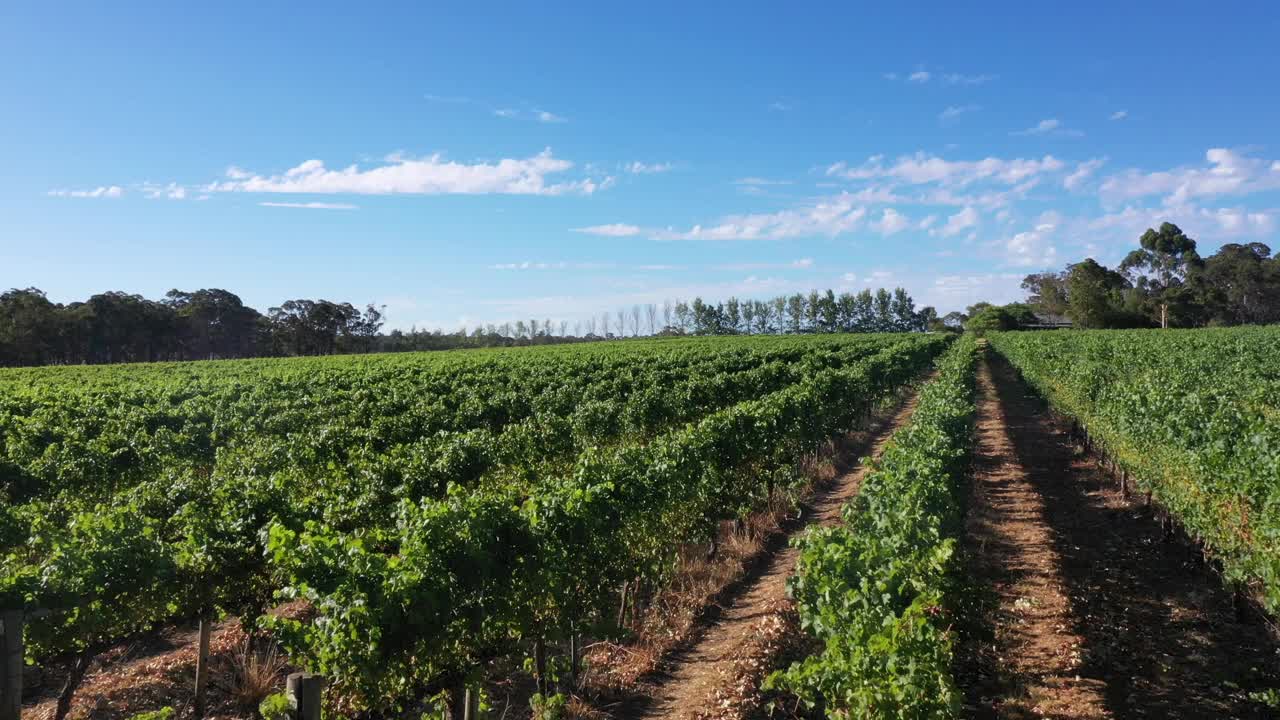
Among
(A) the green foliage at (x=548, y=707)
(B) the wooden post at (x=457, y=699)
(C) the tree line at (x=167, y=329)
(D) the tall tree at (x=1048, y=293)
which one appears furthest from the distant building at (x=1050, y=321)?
(B) the wooden post at (x=457, y=699)

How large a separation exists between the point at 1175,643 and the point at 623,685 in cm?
616

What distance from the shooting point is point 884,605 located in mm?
5195

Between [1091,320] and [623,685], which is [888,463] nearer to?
[623,685]

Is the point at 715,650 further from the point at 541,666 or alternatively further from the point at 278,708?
the point at 278,708

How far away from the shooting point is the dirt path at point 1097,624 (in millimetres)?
6824

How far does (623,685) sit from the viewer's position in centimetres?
742

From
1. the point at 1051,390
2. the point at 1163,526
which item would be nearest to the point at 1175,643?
the point at 1163,526

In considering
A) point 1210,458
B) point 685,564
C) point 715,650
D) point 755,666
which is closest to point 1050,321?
point 1210,458

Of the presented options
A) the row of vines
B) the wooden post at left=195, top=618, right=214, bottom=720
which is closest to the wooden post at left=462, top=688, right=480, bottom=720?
the row of vines

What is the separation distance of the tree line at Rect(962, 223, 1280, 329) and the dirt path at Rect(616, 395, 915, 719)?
357ft

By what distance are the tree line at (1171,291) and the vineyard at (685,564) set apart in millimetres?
98562

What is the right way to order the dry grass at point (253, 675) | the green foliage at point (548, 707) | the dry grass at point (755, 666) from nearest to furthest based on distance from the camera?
1. the green foliage at point (548, 707)
2. the dry grass at point (755, 666)
3. the dry grass at point (253, 675)

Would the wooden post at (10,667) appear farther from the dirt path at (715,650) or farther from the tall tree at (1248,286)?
the tall tree at (1248,286)

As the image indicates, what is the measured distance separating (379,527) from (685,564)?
448 centimetres
